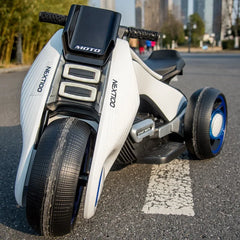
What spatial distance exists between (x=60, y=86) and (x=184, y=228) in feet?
3.21

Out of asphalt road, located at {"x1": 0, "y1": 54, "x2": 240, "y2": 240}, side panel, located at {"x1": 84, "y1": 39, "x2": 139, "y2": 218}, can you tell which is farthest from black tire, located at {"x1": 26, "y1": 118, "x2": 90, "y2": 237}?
asphalt road, located at {"x1": 0, "y1": 54, "x2": 240, "y2": 240}

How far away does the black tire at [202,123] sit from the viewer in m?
2.90

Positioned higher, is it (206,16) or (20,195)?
(20,195)

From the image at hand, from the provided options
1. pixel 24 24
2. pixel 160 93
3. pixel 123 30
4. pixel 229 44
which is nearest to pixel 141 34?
pixel 123 30

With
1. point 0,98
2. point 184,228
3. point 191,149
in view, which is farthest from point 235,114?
point 0,98

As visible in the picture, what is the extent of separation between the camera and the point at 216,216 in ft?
7.17

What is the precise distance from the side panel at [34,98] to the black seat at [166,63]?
917mm

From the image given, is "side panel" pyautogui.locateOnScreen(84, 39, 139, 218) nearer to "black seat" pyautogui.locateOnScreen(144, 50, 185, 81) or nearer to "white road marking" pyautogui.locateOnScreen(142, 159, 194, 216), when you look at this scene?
"white road marking" pyautogui.locateOnScreen(142, 159, 194, 216)

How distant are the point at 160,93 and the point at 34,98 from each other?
A: 0.99 metres

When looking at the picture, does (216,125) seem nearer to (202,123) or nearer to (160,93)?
(202,123)

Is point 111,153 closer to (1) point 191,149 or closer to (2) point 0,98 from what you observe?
(1) point 191,149

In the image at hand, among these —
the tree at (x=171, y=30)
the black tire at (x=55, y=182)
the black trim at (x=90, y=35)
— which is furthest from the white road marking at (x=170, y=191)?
the tree at (x=171, y=30)

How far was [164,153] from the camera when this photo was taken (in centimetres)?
265

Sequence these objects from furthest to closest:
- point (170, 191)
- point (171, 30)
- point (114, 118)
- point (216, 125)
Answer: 1. point (171, 30)
2. point (216, 125)
3. point (170, 191)
4. point (114, 118)
